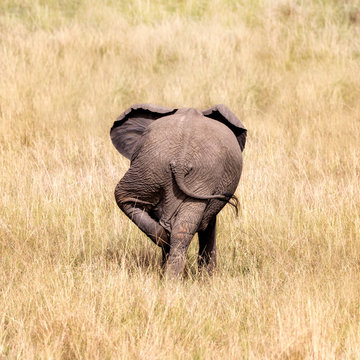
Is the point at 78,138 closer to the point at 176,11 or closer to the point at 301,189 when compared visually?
the point at 301,189

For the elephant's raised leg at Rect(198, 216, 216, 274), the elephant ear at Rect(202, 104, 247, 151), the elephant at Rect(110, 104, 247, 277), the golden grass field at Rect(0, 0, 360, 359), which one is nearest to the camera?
the golden grass field at Rect(0, 0, 360, 359)

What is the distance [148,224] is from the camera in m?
3.27

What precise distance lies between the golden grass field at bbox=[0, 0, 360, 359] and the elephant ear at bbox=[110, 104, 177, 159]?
68 centimetres

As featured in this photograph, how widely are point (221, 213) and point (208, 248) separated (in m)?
1.09

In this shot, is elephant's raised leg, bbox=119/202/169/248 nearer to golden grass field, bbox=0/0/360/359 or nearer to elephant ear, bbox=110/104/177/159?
golden grass field, bbox=0/0/360/359

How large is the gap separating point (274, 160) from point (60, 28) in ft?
18.1

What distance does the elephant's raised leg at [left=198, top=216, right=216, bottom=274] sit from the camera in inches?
145

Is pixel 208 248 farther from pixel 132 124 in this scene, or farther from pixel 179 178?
pixel 132 124

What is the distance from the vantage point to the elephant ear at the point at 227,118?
344 cm

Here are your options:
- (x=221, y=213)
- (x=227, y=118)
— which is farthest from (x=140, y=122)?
(x=221, y=213)

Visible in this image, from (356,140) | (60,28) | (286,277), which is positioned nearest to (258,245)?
(286,277)

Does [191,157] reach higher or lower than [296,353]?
higher

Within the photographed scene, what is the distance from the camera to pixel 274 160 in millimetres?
6125

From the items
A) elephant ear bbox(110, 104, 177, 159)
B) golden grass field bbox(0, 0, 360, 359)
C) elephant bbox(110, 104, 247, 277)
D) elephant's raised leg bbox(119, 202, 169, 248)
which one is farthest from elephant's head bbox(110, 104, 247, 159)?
golden grass field bbox(0, 0, 360, 359)
